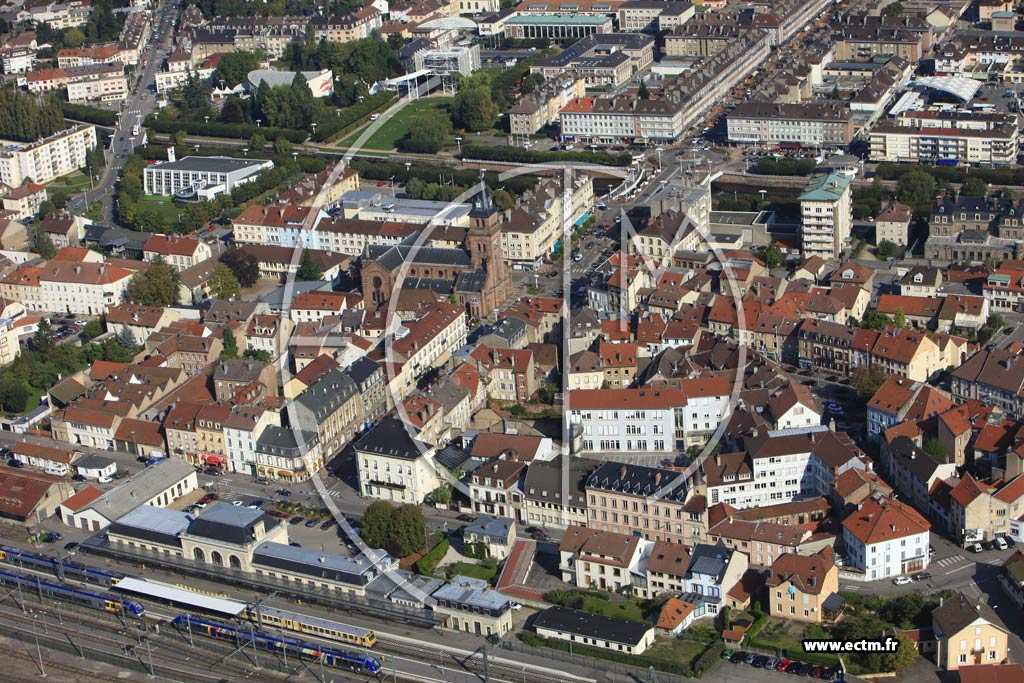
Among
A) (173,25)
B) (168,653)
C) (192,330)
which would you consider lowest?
(168,653)

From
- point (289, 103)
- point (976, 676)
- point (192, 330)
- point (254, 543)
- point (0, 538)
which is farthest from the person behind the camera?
point (289, 103)

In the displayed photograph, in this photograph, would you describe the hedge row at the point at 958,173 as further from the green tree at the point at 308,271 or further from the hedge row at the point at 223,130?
the hedge row at the point at 223,130

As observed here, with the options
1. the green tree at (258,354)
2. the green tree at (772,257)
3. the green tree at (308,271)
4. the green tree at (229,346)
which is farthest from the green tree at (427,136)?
the green tree at (229,346)

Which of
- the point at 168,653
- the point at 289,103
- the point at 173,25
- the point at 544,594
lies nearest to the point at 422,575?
the point at 544,594

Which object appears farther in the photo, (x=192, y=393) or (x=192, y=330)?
(x=192, y=330)

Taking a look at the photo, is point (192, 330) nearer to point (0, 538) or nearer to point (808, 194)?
point (0, 538)

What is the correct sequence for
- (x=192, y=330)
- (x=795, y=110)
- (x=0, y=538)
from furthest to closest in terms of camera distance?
(x=795, y=110)
(x=192, y=330)
(x=0, y=538)

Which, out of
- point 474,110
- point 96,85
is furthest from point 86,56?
point 474,110

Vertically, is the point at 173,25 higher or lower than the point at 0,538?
higher
